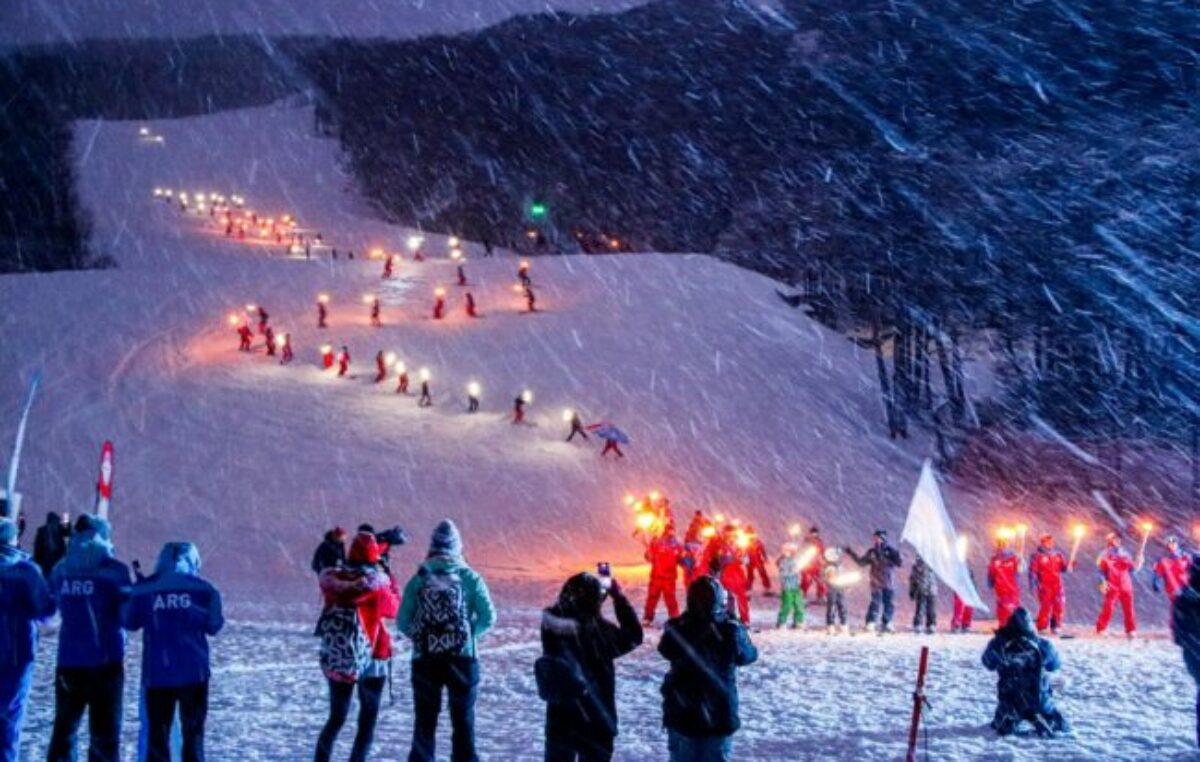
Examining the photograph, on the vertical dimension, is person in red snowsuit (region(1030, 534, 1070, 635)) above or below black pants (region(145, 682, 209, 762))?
above

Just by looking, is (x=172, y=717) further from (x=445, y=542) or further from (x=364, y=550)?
(x=445, y=542)

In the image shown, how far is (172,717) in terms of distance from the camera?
6.24 meters

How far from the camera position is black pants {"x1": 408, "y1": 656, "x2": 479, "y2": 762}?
240 inches

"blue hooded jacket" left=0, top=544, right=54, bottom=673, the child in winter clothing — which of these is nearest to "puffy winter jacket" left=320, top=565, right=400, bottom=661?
"blue hooded jacket" left=0, top=544, right=54, bottom=673

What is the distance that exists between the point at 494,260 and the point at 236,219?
31.7 metres

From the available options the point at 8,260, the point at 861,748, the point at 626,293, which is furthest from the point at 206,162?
the point at 861,748

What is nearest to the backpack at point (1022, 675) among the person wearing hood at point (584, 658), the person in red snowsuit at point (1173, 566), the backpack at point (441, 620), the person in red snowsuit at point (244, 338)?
the person wearing hood at point (584, 658)

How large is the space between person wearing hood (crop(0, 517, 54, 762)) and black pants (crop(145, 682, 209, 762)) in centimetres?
69

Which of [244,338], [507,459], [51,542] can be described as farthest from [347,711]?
[244,338]

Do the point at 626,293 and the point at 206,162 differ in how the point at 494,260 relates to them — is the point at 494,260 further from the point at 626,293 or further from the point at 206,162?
the point at 206,162

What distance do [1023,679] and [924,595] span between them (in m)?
7.20

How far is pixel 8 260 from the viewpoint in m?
61.2

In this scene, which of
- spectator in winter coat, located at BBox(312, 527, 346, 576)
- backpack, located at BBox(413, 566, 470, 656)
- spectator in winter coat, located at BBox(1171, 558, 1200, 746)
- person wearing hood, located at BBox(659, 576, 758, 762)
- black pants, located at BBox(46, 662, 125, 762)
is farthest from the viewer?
spectator in winter coat, located at BBox(312, 527, 346, 576)

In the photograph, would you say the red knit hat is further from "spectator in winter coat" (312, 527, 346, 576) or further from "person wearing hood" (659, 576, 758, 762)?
"spectator in winter coat" (312, 527, 346, 576)
